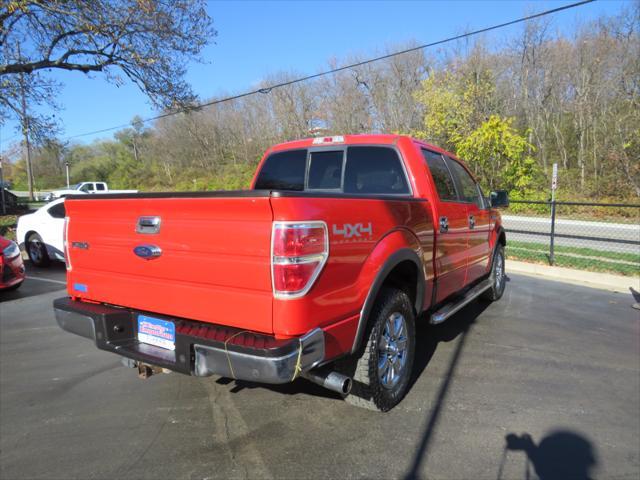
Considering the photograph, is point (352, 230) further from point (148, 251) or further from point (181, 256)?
point (148, 251)

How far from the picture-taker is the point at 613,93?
74.6 feet

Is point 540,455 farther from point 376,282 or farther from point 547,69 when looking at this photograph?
point 547,69

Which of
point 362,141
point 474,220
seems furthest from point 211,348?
point 474,220

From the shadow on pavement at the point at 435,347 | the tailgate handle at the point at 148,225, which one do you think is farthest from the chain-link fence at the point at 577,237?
the tailgate handle at the point at 148,225

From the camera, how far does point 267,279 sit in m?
2.22

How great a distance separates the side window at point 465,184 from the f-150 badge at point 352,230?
226 centimetres

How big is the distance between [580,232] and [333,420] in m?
13.2

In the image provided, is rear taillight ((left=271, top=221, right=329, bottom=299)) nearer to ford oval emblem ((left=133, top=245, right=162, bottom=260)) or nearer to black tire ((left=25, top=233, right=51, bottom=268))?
ford oval emblem ((left=133, top=245, right=162, bottom=260))

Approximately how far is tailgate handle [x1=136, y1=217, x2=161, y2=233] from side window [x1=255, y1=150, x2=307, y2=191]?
197 centimetres

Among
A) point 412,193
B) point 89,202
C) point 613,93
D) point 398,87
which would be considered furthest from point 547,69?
point 89,202

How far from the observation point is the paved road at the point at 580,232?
1151cm

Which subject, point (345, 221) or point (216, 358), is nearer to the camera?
point (216, 358)

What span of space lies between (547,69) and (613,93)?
13.9 ft

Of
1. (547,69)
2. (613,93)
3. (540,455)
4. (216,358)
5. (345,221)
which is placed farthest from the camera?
(547,69)
